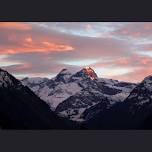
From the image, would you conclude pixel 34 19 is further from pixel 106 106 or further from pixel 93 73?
pixel 106 106

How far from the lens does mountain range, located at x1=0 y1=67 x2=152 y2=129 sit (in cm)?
1136

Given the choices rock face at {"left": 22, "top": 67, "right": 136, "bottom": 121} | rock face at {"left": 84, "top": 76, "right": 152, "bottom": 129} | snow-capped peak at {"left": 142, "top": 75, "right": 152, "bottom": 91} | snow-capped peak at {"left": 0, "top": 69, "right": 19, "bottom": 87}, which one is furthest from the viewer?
rock face at {"left": 22, "top": 67, "right": 136, "bottom": 121}

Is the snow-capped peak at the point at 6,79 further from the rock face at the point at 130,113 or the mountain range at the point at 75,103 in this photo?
the rock face at the point at 130,113

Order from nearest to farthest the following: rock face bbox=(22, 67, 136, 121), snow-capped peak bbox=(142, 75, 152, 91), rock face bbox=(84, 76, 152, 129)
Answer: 1. rock face bbox=(84, 76, 152, 129)
2. snow-capped peak bbox=(142, 75, 152, 91)
3. rock face bbox=(22, 67, 136, 121)

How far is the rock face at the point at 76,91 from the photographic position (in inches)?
455

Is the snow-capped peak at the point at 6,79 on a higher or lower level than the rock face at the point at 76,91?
higher

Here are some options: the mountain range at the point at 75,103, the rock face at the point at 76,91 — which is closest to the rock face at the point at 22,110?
the mountain range at the point at 75,103

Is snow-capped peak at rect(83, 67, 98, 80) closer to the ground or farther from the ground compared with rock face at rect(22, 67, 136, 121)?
farther from the ground

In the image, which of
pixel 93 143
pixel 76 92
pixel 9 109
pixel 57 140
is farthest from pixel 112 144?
pixel 9 109

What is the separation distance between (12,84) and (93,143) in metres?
2.73

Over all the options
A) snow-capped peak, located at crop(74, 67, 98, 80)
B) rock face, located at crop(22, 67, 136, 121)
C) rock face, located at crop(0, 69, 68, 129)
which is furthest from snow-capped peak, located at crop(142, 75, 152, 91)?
rock face, located at crop(0, 69, 68, 129)

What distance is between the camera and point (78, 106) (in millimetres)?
11594

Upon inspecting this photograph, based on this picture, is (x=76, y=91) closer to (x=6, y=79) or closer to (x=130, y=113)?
(x=130, y=113)

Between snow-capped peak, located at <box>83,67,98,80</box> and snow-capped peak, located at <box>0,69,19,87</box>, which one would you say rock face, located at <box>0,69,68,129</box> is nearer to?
snow-capped peak, located at <box>0,69,19,87</box>
